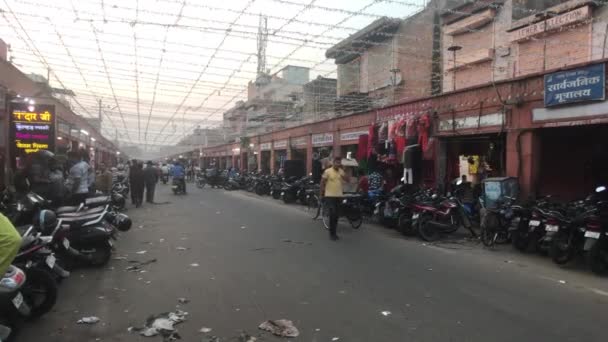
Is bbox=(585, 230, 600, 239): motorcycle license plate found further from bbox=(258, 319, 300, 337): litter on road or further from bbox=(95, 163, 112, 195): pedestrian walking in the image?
bbox=(95, 163, 112, 195): pedestrian walking

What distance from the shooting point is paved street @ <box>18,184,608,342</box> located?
4332 mm

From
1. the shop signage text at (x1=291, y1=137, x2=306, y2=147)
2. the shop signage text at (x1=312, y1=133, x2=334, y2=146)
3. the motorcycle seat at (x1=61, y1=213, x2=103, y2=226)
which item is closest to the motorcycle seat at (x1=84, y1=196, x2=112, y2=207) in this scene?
the motorcycle seat at (x1=61, y1=213, x2=103, y2=226)

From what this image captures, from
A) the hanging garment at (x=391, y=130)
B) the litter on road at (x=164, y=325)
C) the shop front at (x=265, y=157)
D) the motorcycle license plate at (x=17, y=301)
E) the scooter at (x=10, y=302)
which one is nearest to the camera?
the scooter at (x=10, y=302)

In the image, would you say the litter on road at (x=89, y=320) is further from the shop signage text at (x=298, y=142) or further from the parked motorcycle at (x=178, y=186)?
the shop signage text at (x=298, y=142)

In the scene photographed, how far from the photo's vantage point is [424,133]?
1338 centimetres

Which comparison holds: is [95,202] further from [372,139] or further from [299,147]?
[299,147]

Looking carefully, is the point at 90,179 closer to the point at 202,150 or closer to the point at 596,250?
the point at 596,250

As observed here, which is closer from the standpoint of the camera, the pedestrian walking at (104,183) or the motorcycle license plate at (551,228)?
the motorcycle license plate at (551,228)

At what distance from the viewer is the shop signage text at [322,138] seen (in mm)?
20752

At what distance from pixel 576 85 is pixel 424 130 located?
4766mm

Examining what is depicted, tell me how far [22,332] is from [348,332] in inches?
121

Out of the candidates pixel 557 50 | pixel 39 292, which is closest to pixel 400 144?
pixel 557 50

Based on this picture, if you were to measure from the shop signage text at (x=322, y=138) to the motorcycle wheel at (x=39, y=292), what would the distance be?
1652 cm

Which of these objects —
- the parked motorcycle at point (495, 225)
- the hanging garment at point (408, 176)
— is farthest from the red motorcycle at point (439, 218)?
the hanging garment at point (408, 176)
